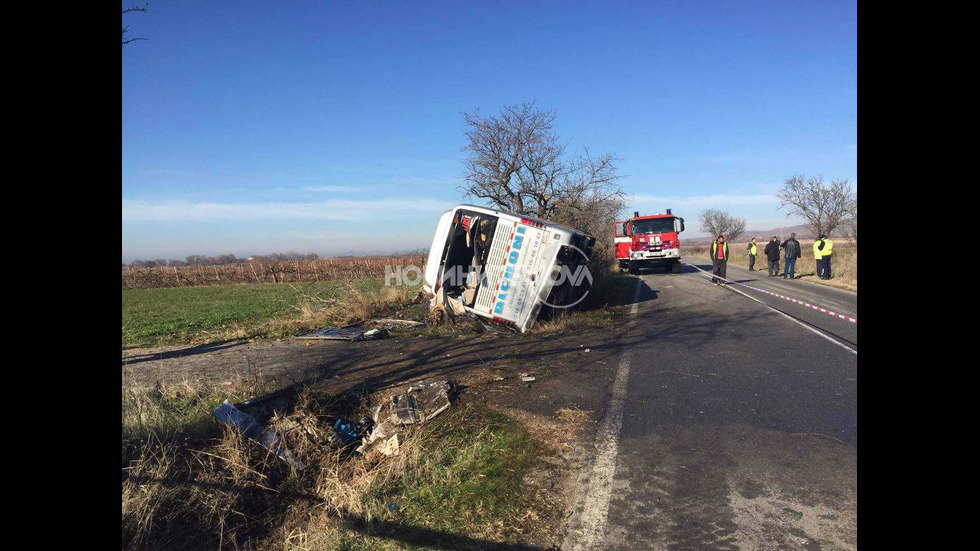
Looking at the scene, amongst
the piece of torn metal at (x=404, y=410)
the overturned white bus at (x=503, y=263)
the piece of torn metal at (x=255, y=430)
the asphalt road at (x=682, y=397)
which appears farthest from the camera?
the overturned white bus at (x=503, y=263)

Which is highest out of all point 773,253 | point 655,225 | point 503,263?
point 655,225

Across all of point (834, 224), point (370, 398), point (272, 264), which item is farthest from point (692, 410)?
point (272, 264)

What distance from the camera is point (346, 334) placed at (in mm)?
9828

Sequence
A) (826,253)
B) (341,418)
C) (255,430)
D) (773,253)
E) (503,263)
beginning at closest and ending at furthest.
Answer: (255,430) → (341,418) → (503,263) → (826,253) → (773,253)

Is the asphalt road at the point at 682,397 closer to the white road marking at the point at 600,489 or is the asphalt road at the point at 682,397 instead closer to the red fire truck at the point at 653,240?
the white road marking at the point at 600,489

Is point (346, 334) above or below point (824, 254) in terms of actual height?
below

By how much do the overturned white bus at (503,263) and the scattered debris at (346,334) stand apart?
145cm

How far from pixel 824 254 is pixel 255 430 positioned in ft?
68.3

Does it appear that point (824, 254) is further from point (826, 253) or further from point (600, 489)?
point (600, 489)

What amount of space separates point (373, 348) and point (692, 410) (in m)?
5.26

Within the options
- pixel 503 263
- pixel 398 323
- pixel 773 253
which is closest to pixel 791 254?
pixel 773 253

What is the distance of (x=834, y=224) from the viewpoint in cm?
3834

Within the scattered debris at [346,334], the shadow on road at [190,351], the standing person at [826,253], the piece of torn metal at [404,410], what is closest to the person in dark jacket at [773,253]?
the standing person at [826,253]

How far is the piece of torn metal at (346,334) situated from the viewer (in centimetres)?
952
